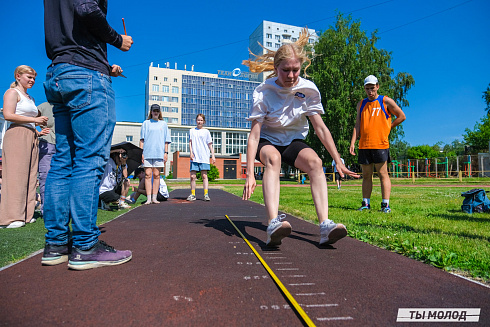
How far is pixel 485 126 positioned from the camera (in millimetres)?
58625

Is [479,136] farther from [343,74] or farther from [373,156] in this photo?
[373,156]

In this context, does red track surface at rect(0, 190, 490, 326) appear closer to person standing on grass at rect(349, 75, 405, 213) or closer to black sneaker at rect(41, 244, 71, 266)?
black sneaker at rect(41, 244, 71, 266)

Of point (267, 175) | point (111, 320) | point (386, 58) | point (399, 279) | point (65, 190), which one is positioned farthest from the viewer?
point (386, 58)

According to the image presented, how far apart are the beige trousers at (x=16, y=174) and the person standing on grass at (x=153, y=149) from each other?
286 centimetres

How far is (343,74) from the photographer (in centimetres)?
2967

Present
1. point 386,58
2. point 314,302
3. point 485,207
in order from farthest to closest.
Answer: point 386,58
point 485,207
point 314,302

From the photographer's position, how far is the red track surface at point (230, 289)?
1422 millimetres

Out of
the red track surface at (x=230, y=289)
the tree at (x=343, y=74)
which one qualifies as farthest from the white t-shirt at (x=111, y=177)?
the tree at (x=343, y=74)

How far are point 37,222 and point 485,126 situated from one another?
238 ft

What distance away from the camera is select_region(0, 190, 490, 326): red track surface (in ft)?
4.66

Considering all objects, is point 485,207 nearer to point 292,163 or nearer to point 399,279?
point 292,163

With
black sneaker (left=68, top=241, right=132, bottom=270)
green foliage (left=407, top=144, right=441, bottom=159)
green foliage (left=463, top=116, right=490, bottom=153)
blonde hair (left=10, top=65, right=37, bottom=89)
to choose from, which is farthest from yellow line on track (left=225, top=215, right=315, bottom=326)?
green foliage (left=407, top=144, right=441, bottom=159)

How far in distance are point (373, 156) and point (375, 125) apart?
52 cm

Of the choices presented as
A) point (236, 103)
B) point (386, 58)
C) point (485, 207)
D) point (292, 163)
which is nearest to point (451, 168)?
point (386, 58)
